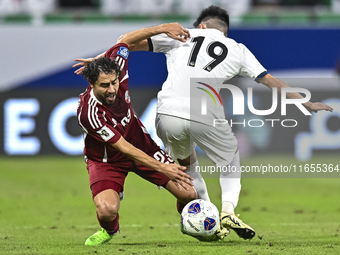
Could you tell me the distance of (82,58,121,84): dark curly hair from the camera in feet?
16.3

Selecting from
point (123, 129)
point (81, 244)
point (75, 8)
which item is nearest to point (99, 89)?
point (123, 129)

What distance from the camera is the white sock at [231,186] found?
5.32 metres

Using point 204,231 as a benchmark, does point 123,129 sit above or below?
above

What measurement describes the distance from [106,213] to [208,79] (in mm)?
1622

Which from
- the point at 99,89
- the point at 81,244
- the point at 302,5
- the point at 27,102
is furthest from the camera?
the point at 302,5

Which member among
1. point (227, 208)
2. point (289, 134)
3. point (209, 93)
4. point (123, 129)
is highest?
point (209, 93)

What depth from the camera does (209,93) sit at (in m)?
5.46

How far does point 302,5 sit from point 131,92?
15.1 ft

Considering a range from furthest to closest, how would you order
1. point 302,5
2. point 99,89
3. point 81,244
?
point 302,5 → point 81,244 → point 99,89

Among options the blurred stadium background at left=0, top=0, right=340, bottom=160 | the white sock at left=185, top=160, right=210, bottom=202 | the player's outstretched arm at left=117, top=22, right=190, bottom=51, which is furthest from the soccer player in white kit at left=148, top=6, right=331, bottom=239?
the blurred stadium background at left=0, top=0, right=340, bottom=160

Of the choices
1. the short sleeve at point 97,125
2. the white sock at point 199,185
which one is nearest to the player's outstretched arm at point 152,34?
the short sleeve at point 97,125

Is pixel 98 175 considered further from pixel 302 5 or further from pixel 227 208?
pixel 302 5

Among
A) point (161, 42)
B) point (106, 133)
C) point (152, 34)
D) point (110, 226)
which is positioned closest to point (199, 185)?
point (110, 226)

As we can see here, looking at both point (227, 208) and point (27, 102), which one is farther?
point (27, 102)
